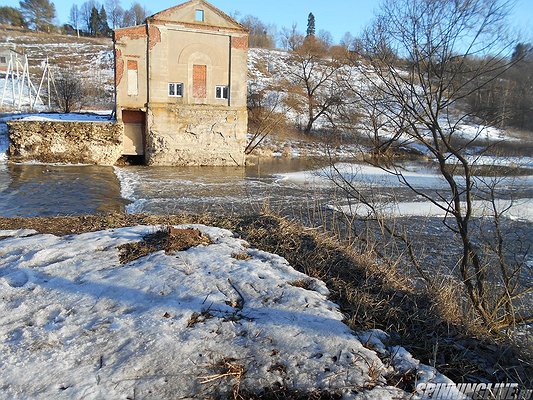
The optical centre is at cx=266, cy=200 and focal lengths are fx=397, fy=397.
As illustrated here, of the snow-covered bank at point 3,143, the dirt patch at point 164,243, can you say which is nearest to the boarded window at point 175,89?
the snow-covered bank at point 3,143

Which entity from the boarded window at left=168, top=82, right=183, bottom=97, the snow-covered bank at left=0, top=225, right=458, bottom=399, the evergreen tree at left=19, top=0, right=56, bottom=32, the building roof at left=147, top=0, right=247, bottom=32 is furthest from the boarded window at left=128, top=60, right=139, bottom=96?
the evergreen tree at left=19, top=0, right=56, bottom=32

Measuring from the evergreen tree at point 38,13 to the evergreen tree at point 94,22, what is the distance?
6969 millimetres

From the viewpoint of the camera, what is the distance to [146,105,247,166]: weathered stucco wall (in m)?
21.8

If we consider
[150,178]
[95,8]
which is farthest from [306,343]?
[95,8]

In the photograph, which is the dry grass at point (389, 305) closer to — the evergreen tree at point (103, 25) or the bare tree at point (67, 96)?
the bare tree at point (67, 96)

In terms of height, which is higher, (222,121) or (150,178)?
(222,121)

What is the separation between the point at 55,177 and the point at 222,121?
9552 millimetres

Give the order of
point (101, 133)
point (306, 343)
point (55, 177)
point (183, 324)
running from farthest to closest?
point (101, 133) → point (55, 177) → point (183, 324) → point (306, 343)

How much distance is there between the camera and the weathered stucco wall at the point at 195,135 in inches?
A: 859

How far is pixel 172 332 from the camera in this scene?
8.71 ft

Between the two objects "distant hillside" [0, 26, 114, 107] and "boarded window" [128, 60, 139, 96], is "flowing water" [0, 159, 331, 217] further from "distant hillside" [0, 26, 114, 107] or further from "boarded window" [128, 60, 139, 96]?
"distant hillside" [0, 26, 114, 107]

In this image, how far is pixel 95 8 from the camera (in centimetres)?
7988

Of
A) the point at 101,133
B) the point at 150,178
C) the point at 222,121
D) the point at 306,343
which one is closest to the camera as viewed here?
the point at 306,343

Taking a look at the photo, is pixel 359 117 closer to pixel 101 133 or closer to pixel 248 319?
pixel 248 319
